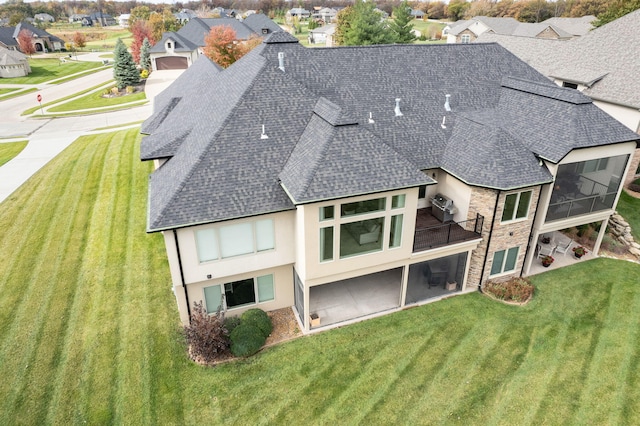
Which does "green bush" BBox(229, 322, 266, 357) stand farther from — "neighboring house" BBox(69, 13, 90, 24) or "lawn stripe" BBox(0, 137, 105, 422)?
"neighboring house" BBox(69, 13, 90, 24)

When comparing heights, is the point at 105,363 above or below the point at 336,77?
below

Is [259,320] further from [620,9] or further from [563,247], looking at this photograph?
[620,9]

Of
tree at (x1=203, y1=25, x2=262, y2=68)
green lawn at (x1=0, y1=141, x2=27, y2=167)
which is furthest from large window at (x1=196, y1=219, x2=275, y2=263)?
tree at (x1=203, y1=25, x2=262, y2=68)

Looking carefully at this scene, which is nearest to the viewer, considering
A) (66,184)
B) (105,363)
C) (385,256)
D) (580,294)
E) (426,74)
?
(105,363)

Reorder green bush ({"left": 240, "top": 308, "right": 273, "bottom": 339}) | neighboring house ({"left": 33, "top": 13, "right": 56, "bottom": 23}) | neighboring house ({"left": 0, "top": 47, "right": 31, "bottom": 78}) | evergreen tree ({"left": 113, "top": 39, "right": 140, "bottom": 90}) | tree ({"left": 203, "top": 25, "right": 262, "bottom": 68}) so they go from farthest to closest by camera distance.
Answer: neighboring house ({"left": 33, "top": 13, "right": 56, "bottom": 23}) → neighboring house ({"left": 0, "top": 47, "right": 31, "bottom": 78}) → evergreen tree ({"left": 113, "top": 39, "right": 140, "bottom": 90}) → tree ({"left": 203, "top": 25, "right": 262, "bottom": 68}) → green bush ({"left": 240, "top": 308, "right": 273, "bottom": 339})

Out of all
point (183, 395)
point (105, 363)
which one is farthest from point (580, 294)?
point (105, 363)

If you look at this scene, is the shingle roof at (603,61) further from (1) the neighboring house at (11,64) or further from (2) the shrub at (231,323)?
(1) the neighboring house at (11,64)

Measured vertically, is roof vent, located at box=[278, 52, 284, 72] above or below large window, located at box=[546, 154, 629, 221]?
above

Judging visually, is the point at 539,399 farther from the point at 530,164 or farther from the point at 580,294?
the point at 530,164
